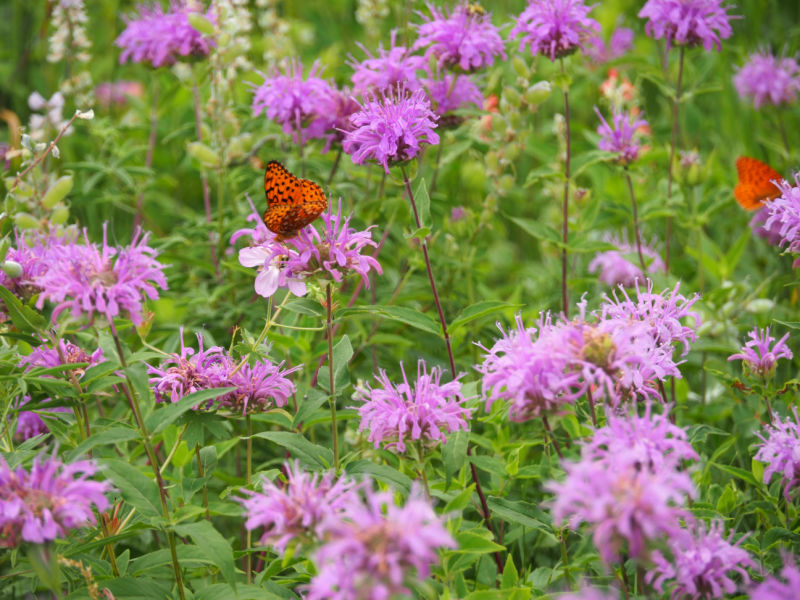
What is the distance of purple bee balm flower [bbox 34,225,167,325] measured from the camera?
4.06 feet

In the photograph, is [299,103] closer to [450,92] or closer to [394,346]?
[450,92]

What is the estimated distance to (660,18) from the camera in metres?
2.13

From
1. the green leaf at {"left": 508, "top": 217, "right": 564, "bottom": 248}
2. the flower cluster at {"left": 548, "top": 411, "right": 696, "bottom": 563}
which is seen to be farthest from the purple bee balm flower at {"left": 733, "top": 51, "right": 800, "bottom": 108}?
the flower cluster at {"left": 548, "top": 411, "right": 696, "bottom": 563}

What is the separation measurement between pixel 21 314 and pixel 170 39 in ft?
4.15

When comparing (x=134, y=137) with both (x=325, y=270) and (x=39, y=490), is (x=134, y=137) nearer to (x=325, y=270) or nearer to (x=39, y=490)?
(x=325, y=270)

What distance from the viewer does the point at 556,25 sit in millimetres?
1930

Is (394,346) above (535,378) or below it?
below

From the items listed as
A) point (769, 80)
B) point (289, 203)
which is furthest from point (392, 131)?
point (769, 80)

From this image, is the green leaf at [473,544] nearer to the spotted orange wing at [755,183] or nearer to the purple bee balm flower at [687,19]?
the spotted orange wing at [755,183]

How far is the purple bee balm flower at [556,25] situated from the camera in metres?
1.92

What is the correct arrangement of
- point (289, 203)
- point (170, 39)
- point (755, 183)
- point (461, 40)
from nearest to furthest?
point (289, 203) → point (461, 40) → point (755, 183) → point (170, 39)

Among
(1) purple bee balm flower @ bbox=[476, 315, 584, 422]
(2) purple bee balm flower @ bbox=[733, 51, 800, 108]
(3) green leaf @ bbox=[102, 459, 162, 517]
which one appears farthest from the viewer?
(2) purple bee balm flower @ bbox=[733, 51, 800, 108]

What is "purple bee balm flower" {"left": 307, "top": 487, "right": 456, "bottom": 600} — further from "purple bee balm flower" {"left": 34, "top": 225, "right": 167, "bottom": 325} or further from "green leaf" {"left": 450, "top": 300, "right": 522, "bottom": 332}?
"green leaf" {"left": 450, "top": 300, "right": 522, "bottom": 332}

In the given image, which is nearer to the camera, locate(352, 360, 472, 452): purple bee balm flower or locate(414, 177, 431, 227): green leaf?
locate(352, 360, 472, 452): purple bee balm flower
